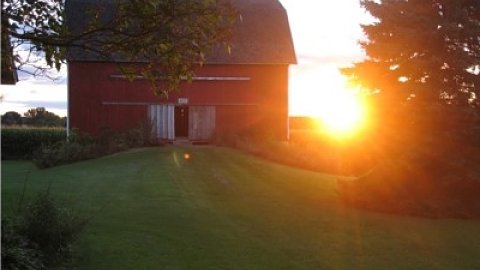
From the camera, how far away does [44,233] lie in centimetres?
884

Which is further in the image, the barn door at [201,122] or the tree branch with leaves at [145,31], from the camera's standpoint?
the barn door at [201,122]

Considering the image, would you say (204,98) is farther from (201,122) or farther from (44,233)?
(44,233)

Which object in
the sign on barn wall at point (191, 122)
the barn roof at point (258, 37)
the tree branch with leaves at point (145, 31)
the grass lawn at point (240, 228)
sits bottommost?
the grass lawn at point (240, 228)

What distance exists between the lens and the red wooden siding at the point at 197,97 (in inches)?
1355

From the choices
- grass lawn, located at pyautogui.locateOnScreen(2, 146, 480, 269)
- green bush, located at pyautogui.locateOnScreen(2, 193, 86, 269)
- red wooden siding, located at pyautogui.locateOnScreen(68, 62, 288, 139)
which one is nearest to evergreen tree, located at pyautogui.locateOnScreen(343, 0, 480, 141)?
grass lawn, located at pyautogui.locateOnScreen(2, 146, 480, 269)

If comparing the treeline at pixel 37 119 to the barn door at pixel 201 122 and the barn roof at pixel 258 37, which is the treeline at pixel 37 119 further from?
the barn door at pixel 201 122

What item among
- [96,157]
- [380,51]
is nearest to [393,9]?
[380,51]

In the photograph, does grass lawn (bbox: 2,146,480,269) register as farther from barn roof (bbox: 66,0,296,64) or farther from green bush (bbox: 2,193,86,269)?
barn roof (bbox: 66,0,296,64)

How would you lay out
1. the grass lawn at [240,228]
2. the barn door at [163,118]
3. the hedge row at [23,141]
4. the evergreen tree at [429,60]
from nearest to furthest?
the grass lawn at [240,228]
the evergreen tree at [429,60]
the barn door at [163,118]
the hedge row at [23,141]

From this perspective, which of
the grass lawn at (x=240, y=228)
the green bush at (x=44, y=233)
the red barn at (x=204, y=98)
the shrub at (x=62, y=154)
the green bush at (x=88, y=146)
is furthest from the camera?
the red barn at (x=204, y=98)

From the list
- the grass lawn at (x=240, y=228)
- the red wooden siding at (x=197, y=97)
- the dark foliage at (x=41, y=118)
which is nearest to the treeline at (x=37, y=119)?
the dark foliage at (x=41, y=118)

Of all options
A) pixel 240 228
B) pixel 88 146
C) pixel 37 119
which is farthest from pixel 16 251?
pixel 37 119

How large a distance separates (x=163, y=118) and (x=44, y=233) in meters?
26.4

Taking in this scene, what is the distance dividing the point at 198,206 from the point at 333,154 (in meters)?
14.9
